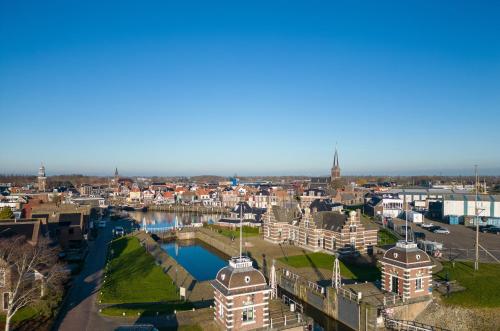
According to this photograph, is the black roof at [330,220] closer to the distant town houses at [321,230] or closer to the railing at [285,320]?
the distant town houses at [321,230]

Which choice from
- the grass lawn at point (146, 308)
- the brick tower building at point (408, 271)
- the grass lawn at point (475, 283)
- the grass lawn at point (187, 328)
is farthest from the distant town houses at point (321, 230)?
the grass lawn at point (187, 328)

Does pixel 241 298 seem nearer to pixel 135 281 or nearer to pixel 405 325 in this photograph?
pixel 405 325

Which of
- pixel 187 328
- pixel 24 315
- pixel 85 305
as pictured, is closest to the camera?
pixel 187 328

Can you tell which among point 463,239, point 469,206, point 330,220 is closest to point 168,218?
point 330,220

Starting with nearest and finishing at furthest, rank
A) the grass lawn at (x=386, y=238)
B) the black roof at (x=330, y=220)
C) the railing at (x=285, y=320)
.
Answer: the railing at (x=285, y=320), the black roof at (x=330, y=220), the grass lawn at (x=386, y=238)

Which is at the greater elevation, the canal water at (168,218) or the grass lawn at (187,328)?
the grass lawn at (187,328)

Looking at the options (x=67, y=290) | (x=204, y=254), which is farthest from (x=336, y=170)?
(x=67, y=290)
